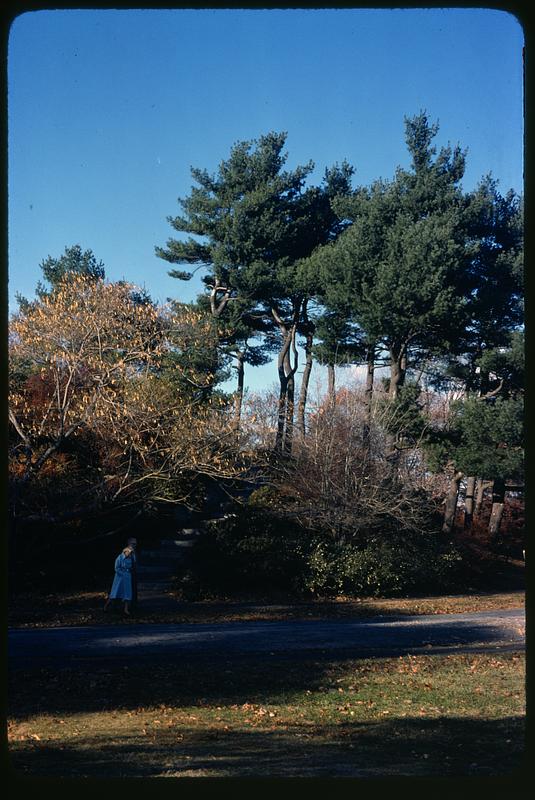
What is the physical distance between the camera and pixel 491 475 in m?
17.3

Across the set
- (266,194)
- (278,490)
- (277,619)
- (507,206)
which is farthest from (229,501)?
(507,206)

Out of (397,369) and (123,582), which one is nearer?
(123,582)

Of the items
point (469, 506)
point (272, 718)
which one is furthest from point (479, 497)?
point (272, 718)

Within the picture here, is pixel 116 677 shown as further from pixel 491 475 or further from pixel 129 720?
pixel 491 475

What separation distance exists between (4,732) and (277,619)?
10752mm

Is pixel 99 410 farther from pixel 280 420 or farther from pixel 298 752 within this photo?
pixel 298 752

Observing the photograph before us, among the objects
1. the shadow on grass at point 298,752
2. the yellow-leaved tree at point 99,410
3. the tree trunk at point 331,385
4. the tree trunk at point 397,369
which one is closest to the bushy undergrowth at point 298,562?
the yellow-leaved tree at point 99,410

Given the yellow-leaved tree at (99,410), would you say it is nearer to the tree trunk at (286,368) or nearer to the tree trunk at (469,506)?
the tree trunk at (286,368)

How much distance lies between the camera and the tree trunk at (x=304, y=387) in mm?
17316

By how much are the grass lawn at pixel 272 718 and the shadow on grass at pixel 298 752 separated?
0.04ft

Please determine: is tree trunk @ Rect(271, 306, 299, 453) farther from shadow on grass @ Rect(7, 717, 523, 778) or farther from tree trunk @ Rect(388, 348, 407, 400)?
shadow on grass @ Rect(7, 717, 523, 778)

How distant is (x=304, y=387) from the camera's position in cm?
2055

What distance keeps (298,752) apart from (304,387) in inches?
607

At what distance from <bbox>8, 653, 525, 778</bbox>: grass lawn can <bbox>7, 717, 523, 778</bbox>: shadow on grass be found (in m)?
0.01
